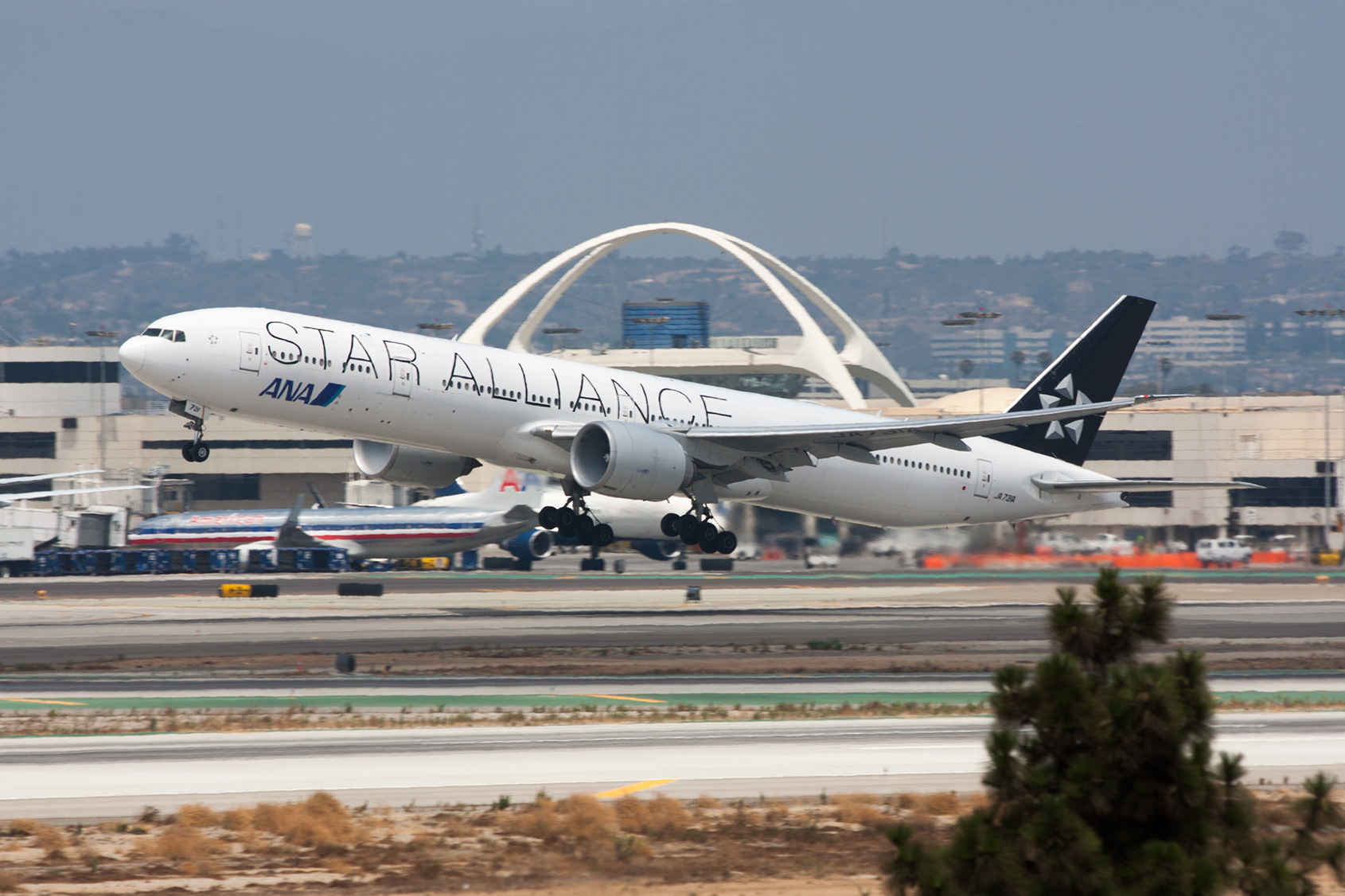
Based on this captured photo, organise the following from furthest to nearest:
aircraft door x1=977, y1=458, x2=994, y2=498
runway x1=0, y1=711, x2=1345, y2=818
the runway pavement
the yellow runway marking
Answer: aircraft door x1=977, y1=458, x2=994, y2=498, the runway pavement, runway x1=0, y1=711, x2=1345, y2=818, the yellow runway marking

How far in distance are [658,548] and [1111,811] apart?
69761 mm

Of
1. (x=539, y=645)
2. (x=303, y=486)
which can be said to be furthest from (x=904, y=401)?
(x=539, y=645)

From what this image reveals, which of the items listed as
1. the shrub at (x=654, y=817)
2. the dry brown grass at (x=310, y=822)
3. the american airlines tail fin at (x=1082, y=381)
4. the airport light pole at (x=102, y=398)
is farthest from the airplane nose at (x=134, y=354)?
the airport light pole at (x=102, y=398)

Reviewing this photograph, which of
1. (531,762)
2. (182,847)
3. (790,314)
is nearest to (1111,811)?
(182,847)

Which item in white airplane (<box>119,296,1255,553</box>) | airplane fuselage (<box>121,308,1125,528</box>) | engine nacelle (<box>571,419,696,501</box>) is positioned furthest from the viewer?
engine nacelle (<box>571,419,696,501</box>)

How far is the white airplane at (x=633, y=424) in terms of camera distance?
35.1m

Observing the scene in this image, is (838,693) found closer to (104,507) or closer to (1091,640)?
(1091,640)

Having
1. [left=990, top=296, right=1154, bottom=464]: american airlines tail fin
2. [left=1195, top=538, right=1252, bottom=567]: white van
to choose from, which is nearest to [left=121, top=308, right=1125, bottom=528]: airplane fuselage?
[left=990, top=296, right=1154, bottom=464]: american airlines tail fin

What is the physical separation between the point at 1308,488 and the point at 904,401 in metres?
46.1

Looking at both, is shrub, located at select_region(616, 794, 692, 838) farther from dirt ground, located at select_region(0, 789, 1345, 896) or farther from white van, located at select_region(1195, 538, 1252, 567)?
white van, located at select_region(1195, 538, 1252, 567)

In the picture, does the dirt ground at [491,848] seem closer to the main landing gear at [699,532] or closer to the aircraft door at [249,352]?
the aircraft door at [249,352]

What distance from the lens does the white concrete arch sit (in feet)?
452

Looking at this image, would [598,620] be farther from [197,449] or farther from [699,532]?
[197,449]

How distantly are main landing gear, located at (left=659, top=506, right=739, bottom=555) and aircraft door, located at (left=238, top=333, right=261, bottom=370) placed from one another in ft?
44.0
